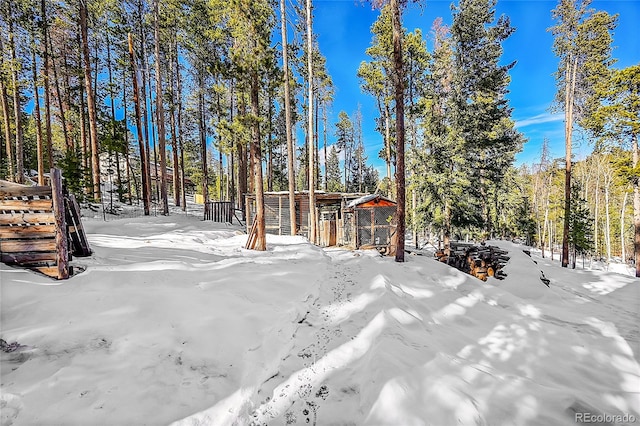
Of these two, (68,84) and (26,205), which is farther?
(68,84)

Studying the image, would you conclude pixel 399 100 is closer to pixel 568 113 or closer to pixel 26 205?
pixel 26 205

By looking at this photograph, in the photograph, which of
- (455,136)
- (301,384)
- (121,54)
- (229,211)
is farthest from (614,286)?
(121,54)

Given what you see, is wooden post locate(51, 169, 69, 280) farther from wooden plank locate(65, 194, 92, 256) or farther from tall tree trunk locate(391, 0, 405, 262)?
tall tree trunk locate(391, 0, 405, 262)

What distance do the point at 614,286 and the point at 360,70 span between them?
58.0ft

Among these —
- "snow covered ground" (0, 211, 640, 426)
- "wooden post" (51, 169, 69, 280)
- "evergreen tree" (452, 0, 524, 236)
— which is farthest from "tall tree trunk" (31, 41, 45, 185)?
"evergreen tree" (452, 0, 524, 236)

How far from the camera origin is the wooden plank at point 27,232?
3.61m

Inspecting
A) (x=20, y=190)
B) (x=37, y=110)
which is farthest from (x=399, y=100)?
(x=37, y=110)

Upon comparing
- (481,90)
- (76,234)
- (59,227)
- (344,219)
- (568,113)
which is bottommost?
(344,219)

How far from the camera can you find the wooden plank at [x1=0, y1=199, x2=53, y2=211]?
369 centimetres

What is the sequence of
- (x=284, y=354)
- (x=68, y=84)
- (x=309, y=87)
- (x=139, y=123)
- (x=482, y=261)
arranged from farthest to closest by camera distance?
(x=68, y=84) → (x=139, y=123) → (x=309, y=87) → (x=482, y=261) → (x=284, y=354)

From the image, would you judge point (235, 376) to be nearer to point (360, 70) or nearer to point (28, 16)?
point (360, 70)

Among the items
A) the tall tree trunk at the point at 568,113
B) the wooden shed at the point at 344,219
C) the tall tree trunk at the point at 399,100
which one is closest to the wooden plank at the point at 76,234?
the tall tree trunk at the point at 399,100

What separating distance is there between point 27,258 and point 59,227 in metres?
0.62

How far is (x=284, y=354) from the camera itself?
123 inches
